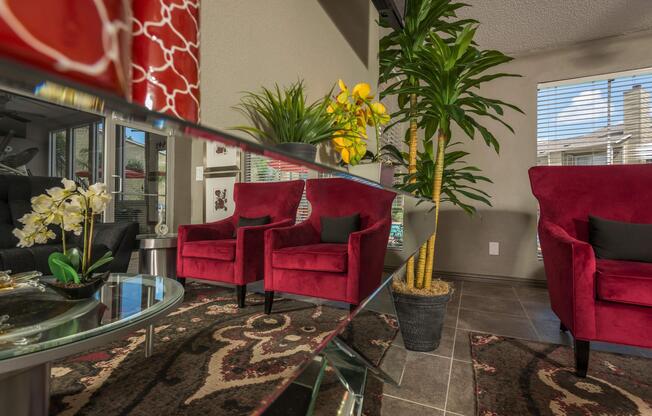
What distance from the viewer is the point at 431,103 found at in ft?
5.25

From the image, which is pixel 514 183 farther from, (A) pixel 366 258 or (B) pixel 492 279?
(A) pixel 366 258

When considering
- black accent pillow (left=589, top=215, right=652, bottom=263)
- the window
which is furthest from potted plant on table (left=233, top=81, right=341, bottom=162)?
the window

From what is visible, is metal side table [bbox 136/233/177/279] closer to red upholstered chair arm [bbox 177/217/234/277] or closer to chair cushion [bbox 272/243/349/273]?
red upholstered chair arm [bbox 177/217/234/277]

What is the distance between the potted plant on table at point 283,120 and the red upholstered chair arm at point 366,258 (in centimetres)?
25

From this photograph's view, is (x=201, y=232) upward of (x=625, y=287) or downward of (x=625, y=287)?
upward

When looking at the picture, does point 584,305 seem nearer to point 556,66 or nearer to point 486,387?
point 486,387

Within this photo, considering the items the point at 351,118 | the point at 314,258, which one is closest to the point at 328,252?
the point at 314,258

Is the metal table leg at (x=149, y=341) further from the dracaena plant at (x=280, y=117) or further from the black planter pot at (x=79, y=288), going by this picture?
the dracaena plant at (x=280, y=117)

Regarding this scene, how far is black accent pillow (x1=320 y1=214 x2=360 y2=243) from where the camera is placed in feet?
2.34

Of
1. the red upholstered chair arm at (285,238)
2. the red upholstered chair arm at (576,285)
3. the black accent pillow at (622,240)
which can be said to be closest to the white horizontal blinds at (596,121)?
the black accent pillow at (622,240)

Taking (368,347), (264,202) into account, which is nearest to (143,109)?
(264,202)

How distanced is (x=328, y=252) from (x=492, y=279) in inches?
124

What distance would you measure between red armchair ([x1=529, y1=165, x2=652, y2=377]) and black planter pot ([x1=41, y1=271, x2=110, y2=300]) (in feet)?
5.68

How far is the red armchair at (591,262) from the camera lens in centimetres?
136
